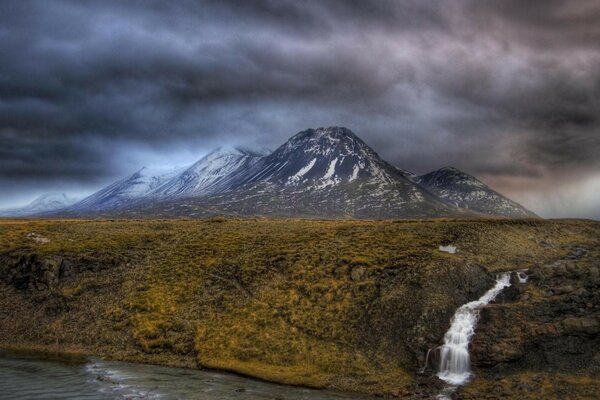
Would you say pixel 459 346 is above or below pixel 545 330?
below

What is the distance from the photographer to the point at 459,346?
42.9 meters

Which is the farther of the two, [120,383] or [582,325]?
[582,325]

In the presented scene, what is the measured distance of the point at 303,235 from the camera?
75625 mm

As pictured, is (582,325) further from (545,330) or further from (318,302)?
(318,302)

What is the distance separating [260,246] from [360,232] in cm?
1778

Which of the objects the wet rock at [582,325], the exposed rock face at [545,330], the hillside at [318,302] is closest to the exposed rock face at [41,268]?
the hillside at [318,302]

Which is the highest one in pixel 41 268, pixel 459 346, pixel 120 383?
pixel 41 268

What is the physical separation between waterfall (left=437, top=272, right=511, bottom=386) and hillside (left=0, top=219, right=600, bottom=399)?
961mm

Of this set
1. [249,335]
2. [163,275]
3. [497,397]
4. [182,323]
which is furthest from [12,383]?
[497,397]

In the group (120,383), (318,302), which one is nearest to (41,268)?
(120,383)

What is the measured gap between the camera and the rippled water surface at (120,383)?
34.3m

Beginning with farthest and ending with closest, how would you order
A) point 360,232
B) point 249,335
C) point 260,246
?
1. point 360,232
2. point 260,246
3. point 249,335

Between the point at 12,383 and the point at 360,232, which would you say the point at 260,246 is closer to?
the point at 360,232

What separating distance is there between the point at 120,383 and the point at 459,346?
31211 mm
